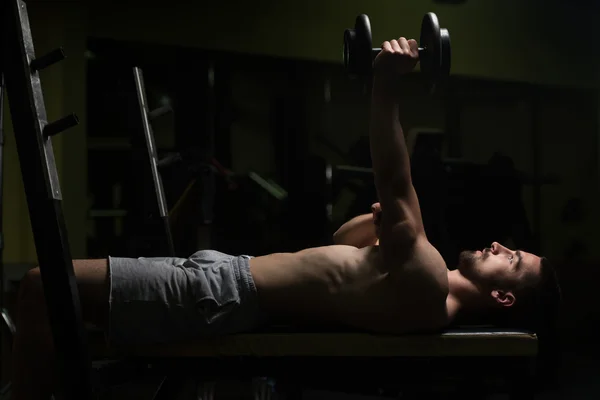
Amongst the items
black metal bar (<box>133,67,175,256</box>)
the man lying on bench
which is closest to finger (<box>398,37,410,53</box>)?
the man lying on bench

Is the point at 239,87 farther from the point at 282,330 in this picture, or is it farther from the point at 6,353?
the point at 282,330

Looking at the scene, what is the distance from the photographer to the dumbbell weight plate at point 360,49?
170cm

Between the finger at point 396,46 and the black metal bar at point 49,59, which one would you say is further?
the finger at point 396,46

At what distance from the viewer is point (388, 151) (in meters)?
1.51

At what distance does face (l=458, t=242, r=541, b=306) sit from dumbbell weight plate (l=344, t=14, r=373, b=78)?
564 millimetres

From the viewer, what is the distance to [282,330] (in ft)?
5.27

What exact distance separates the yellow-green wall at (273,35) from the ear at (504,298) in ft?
9.08

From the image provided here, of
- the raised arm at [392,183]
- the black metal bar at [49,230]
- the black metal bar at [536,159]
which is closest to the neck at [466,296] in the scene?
the raised arm at [392,183]

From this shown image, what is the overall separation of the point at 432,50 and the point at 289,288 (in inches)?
26.9

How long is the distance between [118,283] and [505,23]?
3.56 metres

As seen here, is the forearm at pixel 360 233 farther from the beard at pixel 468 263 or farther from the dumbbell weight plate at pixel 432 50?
the dumbbell weight plate at pixel 432 50

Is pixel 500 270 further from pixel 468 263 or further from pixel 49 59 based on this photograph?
pixel 49 59

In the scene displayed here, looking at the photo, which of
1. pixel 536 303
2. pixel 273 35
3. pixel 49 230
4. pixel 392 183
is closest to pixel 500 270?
pixel 536 303

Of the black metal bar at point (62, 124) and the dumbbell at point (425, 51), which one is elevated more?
the dumbbell at point (425, 51)
